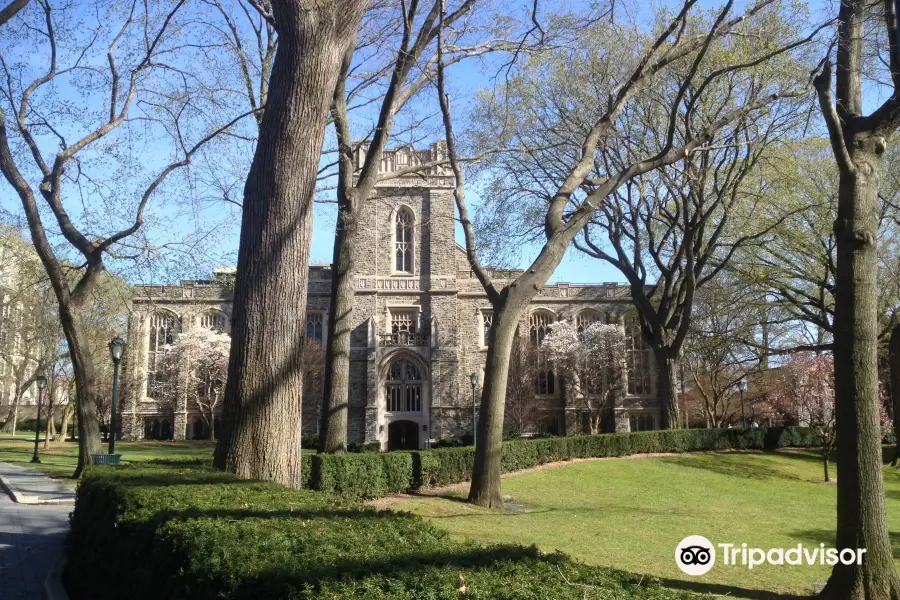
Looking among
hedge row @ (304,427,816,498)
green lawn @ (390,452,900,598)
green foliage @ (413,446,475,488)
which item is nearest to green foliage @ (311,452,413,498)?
hedge row @ (304,427,816,498)

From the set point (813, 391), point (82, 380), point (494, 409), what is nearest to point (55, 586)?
point (494, 409)

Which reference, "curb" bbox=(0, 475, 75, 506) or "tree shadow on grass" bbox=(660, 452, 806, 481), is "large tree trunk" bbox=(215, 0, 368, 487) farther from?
"tree shadow on grass" bbox=(660, 452, 806, 481)

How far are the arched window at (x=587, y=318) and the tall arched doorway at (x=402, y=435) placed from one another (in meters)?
11.6

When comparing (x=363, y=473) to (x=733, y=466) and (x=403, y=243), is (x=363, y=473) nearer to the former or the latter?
(x=733, y=466)

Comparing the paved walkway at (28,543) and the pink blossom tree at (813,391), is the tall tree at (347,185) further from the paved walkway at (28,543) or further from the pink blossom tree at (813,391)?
the pink blossom tree at (813,391)

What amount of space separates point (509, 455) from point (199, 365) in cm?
2330

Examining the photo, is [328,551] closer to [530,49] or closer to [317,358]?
[530,49]

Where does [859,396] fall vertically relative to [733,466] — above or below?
above

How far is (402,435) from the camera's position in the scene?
37.8 metres

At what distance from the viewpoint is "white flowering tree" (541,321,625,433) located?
3622 cm

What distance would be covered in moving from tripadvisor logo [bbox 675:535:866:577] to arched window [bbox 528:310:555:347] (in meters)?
29.9

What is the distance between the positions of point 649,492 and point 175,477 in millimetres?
13417

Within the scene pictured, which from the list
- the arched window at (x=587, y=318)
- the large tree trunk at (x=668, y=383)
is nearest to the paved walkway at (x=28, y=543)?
the large tree trunk at (x=668, y=383)

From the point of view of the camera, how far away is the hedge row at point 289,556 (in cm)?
257
